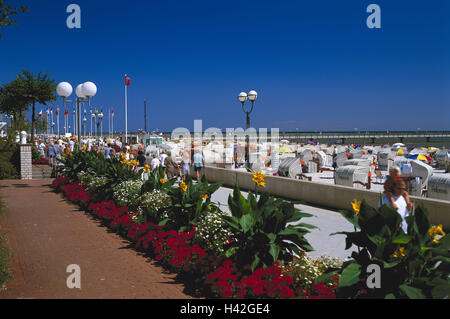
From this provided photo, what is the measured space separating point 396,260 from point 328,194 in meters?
7.37

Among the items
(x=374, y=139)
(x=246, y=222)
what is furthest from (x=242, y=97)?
(x=374, y=139)

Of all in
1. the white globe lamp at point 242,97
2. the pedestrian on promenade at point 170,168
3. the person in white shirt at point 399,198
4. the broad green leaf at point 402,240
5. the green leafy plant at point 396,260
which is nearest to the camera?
the green leafy plant at point 396,260

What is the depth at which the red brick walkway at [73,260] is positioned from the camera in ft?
16.3

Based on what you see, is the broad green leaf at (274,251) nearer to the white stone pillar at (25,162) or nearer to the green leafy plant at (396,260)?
the green leafy plant at (396,260)

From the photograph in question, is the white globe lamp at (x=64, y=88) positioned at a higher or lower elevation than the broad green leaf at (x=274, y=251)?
higher

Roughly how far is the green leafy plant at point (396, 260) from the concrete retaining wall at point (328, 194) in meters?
4.66

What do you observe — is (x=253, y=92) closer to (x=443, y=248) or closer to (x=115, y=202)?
(x=115, y=202)

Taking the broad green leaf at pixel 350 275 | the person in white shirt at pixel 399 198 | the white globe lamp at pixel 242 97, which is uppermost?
the white globe lamp at pixel 242 97

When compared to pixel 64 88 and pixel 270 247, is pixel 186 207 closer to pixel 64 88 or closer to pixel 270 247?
pixel 270 247

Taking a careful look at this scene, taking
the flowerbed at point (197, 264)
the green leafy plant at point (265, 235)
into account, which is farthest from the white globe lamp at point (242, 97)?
the green leafy plant at point (265, 235)

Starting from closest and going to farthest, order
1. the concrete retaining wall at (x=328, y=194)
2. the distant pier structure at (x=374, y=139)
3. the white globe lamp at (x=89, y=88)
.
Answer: the concrete retaining wall at (x=328, y=194) → the white globe lamp at (x=89, y=88) → the distant pier structure at (x=374, y=139)
